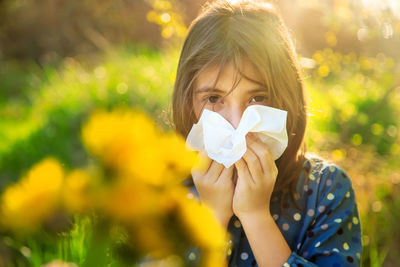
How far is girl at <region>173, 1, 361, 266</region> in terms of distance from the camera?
131 cm

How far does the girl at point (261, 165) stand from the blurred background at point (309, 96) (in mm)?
375

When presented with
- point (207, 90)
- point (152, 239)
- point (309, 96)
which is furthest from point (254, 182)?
point (152, 239)

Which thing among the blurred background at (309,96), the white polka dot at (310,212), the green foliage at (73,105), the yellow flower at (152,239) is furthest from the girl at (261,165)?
the green foliage at (73,105)

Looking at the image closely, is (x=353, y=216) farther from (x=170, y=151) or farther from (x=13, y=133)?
(x=13, y=133)

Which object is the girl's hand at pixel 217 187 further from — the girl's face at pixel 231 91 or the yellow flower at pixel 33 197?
the yellow flower at pixel 33 197

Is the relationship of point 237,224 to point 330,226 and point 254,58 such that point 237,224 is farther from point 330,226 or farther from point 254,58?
point 254,58

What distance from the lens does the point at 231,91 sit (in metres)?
1.34

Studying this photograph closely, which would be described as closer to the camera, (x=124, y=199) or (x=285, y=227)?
(x=124, y=199)

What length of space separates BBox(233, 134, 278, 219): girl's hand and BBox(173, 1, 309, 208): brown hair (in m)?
0.20

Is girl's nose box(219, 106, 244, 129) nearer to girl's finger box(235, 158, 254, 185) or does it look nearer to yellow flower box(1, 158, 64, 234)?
girl's finger box(235, 158, 254, 185)

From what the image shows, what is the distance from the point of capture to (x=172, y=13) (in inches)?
110

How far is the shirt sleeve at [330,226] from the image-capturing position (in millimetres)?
1310

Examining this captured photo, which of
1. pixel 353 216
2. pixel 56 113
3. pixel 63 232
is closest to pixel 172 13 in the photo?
pixel 56 113

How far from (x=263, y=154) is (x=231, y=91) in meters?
0.25
